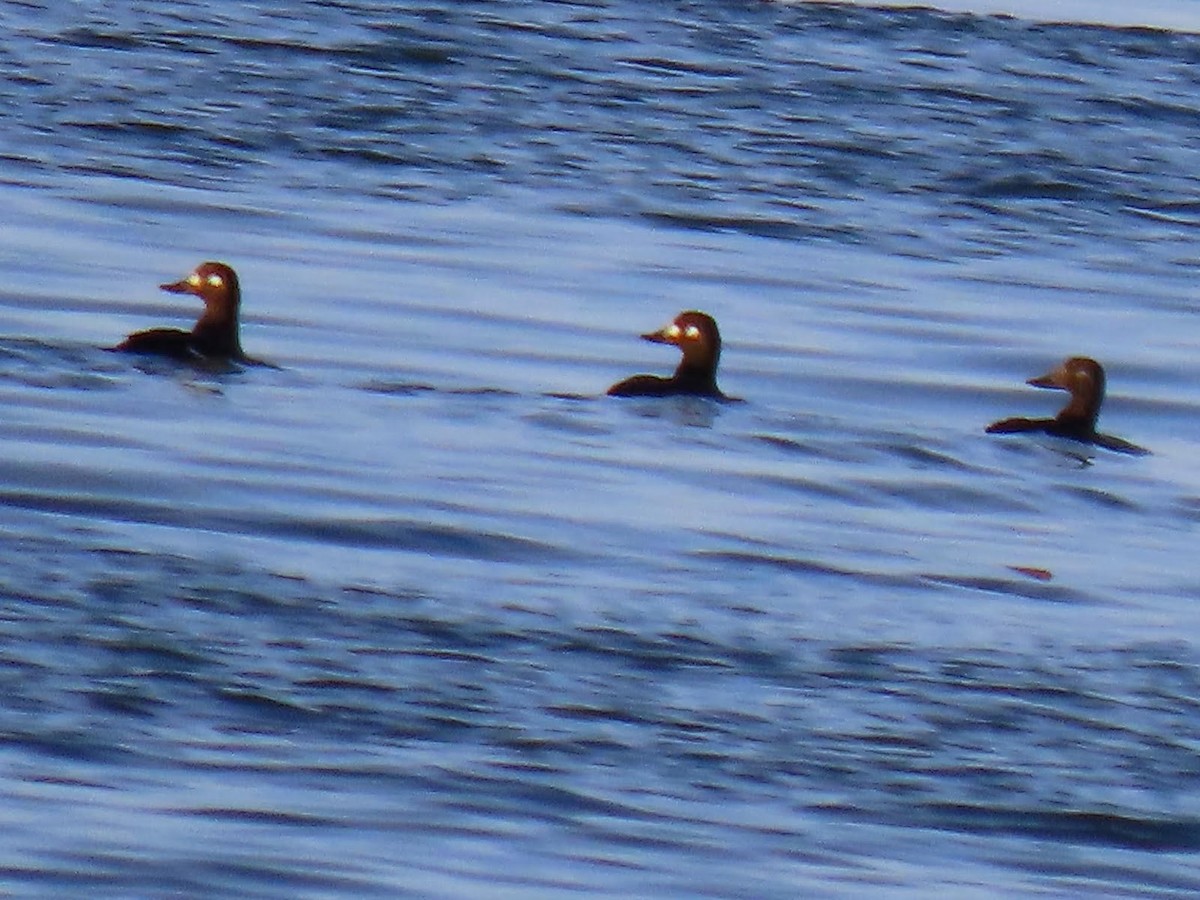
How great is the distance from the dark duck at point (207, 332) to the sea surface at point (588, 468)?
17 cm

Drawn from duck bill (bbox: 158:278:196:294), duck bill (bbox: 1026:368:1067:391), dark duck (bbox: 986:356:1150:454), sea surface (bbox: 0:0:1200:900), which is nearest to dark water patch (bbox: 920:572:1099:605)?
sea surface (bbox: 0:0:1200:900)

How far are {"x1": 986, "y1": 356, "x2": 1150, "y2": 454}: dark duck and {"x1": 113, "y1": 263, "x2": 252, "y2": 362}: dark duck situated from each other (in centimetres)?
322

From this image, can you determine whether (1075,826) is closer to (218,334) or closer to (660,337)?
(218,334)

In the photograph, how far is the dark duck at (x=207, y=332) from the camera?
1471 centimetres

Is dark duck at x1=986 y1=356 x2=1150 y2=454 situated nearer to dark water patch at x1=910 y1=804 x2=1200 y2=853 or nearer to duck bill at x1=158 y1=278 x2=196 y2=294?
duck bill at x1=158 y1=278 x2=196 y2=294

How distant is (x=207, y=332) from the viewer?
15.0 meters

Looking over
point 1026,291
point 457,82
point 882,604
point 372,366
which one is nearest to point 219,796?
point 882,604

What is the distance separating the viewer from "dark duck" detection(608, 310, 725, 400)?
14734mm

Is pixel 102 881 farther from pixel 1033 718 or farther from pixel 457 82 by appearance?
pixel 457 82

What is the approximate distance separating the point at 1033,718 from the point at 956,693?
257 mm

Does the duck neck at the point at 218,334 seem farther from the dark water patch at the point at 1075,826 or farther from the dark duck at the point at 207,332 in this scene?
the dark water patch at the point at 1075,826

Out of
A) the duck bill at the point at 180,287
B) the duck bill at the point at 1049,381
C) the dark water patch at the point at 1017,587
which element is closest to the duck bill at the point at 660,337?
the duck bill at the point at 1049,381

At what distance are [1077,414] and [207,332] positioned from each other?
145 inches

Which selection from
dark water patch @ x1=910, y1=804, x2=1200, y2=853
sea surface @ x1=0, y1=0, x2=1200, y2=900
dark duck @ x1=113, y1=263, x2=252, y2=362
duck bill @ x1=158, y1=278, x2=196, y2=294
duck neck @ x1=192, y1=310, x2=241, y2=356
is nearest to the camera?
sea surface @ x1=0, y1=0, x2=1200, y2=900
